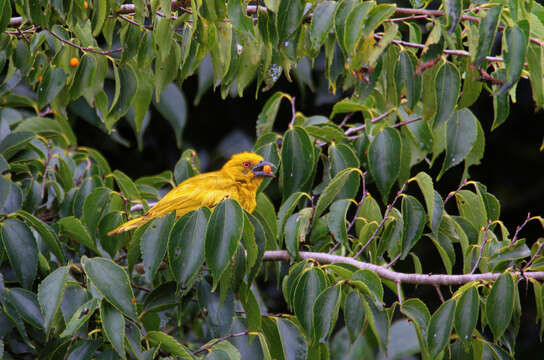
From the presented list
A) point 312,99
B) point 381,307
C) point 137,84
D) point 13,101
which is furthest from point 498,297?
point 312,99

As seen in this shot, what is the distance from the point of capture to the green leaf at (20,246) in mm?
2461

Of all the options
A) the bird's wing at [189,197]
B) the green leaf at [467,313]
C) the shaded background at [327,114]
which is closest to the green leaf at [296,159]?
the bird's wing at [189,197]

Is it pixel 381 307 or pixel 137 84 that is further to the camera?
pixel 137 84

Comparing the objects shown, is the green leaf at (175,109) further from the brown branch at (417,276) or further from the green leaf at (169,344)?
the green leaf at (169,344)

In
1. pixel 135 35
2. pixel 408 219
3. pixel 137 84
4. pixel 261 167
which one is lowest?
pixel 261 167

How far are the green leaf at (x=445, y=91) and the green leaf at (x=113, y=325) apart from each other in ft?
3.79

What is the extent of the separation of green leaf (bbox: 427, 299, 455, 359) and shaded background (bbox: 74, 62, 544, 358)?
Result: 3223mm

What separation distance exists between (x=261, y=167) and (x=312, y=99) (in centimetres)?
214

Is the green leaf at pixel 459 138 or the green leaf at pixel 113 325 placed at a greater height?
the green leaf at pixel 459 138

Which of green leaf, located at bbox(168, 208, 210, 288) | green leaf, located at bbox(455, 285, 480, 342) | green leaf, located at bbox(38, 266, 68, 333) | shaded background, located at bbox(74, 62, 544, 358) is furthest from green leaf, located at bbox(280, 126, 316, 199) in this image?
shaded background, located at bbox(74, 62, 544, 358)

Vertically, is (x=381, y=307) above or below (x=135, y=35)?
below

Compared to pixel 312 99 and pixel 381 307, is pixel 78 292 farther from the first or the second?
pixel 312 99

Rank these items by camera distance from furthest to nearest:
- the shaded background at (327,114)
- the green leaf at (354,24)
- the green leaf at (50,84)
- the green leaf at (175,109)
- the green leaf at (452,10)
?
1. the shaded background at (327,114)
2. the green leaf at (175,109)
3. the green leaf at (50,84)
4. the green leaf at (354,24)
5. the green leaf at (452,10)

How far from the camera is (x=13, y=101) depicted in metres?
3.98
